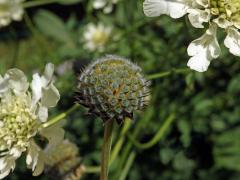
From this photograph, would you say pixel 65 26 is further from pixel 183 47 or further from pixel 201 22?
pixel 201 22

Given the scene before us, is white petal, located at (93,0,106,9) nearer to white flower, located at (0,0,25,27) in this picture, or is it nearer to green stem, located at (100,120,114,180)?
white flower, located at (0,0,25,27)

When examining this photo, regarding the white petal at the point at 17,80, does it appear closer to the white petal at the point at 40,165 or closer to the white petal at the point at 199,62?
the white petal at the point at 40,165

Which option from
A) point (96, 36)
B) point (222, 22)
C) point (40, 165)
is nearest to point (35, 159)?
point (40, 165)

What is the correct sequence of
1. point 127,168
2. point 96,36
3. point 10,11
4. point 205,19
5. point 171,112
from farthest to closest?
point 96,36 < point 10,11 < point 171,112 < point 127,168 < point 205,19

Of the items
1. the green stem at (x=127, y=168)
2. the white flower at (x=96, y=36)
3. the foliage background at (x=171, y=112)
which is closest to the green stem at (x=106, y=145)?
the green stem at (x=127, y=168)

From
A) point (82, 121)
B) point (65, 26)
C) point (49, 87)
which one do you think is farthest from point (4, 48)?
point (49, 87)

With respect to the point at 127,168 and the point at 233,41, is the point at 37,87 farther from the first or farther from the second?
the point at 127,168
